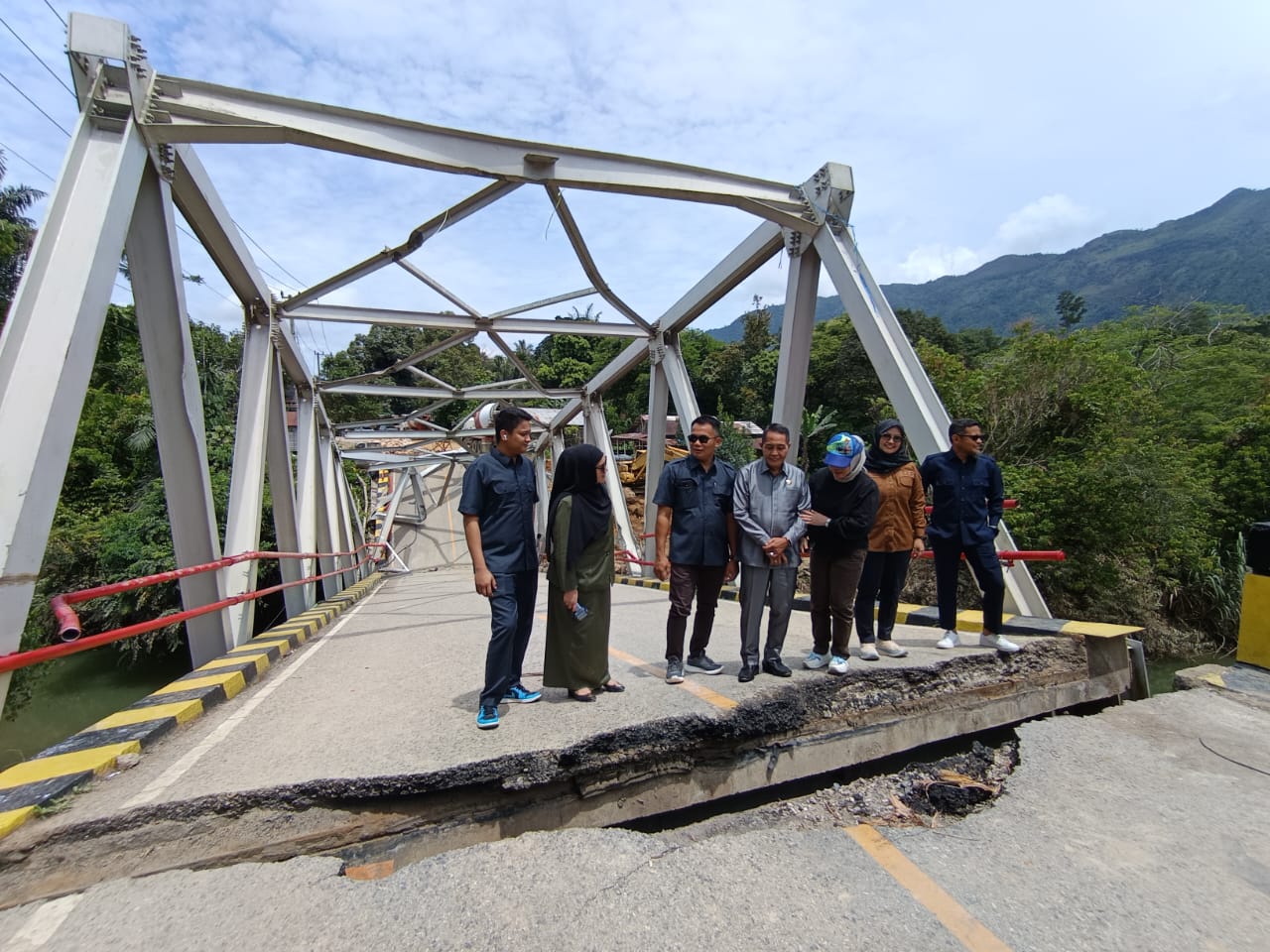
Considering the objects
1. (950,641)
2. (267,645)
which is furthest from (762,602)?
(267,645)

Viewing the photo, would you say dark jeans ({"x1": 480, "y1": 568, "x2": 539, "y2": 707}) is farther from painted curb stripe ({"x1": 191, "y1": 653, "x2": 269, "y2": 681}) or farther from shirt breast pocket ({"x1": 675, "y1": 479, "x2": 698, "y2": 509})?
painted curb stripe ({"x1": 191, "y1": 653, "x2": 269, "y2": 681})

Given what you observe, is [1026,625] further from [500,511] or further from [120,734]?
[120,734]

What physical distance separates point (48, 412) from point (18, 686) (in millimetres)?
→ 11002

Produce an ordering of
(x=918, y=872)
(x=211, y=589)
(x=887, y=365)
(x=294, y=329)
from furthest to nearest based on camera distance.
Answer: (x=294, y=329), (x=887, y=365), (x=211, y=589), (x=918, y=872)

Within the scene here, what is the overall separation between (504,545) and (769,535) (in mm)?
1650

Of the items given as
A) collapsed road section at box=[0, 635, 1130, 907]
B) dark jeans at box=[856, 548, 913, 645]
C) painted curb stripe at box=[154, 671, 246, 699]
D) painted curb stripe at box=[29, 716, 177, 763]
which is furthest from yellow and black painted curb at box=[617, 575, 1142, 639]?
painted curb stripe at box=[29, 716, 177, 763]

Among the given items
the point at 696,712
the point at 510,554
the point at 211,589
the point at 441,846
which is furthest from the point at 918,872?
the point at 211,589

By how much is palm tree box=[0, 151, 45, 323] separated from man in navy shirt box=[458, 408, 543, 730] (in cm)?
1857

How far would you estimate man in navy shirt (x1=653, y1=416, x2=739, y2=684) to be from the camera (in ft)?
13.4

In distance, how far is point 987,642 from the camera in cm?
449

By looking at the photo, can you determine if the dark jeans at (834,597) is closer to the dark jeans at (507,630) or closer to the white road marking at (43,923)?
the dark jeans at (507,630)

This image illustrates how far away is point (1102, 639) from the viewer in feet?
14.7

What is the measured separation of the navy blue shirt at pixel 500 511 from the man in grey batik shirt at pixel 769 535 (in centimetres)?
136

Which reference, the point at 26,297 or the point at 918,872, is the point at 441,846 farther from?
the point at 26,297
